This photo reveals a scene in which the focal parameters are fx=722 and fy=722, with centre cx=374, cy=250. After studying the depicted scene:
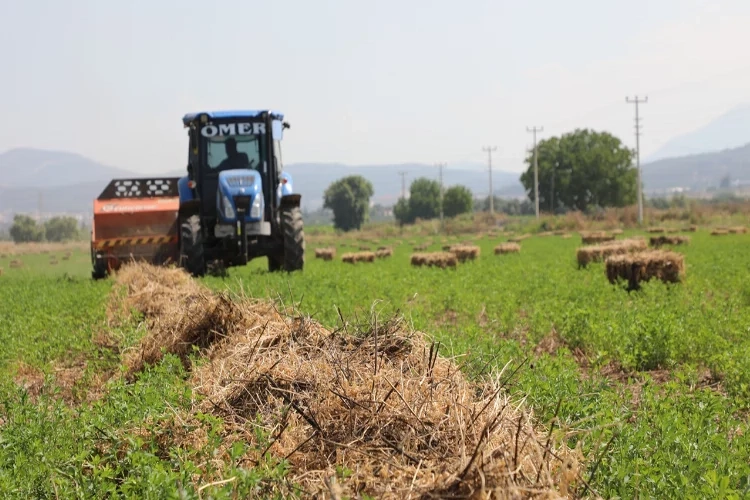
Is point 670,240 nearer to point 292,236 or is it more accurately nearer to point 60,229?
point 292,236

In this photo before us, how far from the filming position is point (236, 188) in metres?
16.1

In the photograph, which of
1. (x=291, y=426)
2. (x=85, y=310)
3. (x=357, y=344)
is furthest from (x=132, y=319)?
(x=291, y=426)

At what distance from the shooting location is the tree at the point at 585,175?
9206 cm

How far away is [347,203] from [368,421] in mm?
132974

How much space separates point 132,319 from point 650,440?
23.8 feet

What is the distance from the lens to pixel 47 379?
6203mm

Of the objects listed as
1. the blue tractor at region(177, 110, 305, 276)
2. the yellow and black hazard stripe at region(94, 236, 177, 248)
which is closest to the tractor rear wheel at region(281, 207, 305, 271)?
the blue tractor at region(177, 110, 305, 276)

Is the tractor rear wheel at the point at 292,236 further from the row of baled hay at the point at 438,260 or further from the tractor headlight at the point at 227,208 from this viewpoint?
the row of baled hay at the point at 438,260

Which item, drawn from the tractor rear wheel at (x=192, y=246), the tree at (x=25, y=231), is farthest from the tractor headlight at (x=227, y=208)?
the tree at (x=25, y=231)

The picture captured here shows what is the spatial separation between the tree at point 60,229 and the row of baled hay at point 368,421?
126 metres

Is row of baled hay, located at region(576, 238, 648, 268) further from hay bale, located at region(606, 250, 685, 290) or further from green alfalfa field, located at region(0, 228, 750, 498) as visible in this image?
hay bale, located at region(606, 250, 685, 290)

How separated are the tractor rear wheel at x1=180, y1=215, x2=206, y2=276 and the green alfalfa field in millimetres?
1340

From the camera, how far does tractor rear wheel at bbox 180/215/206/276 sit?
15.9 metres

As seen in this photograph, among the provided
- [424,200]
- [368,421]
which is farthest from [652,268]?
[424,200]
